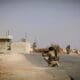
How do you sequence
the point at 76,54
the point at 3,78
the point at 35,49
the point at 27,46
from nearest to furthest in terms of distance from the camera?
the point at 3,78, the point at 27,46, the point at 35,49, the point at 76,54

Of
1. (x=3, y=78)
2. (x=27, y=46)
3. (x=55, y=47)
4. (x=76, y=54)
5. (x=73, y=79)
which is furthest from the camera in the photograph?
(x=76, y=54)

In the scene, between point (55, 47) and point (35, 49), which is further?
point (35, 49)

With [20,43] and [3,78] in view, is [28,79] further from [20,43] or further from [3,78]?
[20,43]

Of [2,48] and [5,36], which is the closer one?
[2,48]

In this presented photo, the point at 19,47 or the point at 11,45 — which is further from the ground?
the point at 11,45

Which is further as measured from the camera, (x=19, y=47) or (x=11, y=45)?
(x=19, y=47)

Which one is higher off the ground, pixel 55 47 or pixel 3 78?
pixel 55 47

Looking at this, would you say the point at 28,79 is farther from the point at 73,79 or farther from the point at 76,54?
the point at 76,54

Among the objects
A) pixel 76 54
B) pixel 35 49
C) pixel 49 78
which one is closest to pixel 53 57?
pixel 49 78

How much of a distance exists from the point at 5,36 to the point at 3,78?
16681 millimetres

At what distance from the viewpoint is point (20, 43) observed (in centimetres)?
2022

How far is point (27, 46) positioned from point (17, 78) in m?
16.2

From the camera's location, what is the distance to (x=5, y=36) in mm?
21266

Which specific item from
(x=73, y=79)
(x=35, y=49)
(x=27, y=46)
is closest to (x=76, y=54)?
(x=35, y=49)
